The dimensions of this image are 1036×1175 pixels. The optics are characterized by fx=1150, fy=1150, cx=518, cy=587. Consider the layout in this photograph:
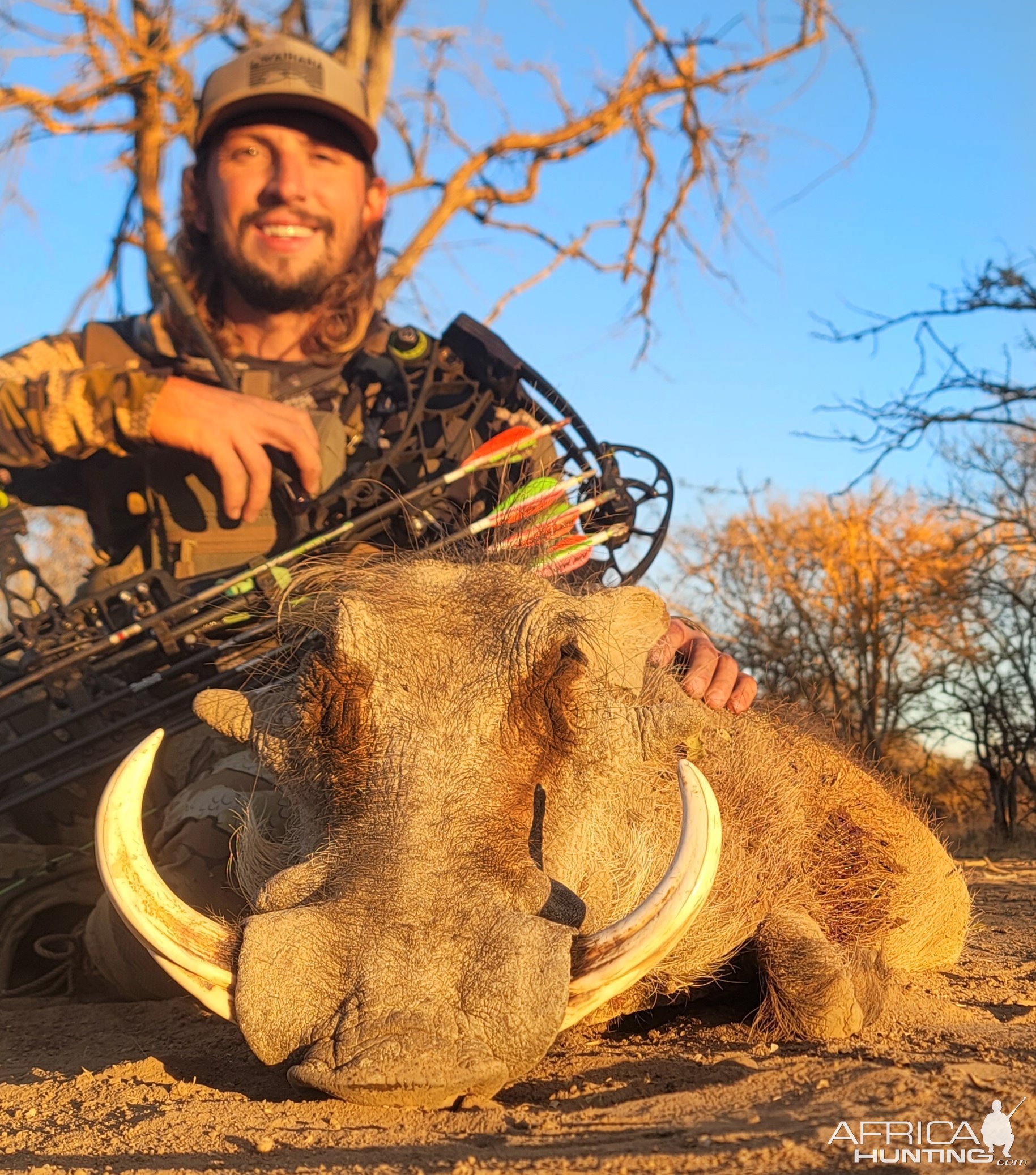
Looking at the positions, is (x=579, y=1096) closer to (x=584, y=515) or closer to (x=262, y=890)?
(x=262, y=890)

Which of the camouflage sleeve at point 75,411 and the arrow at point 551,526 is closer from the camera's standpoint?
the arrow at point 551,526

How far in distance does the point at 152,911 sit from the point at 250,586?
160cm

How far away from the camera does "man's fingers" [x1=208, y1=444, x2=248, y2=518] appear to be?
3.61 metres

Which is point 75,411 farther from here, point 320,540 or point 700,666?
point 700,666

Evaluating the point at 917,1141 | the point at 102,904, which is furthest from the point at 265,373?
the point at 917,1141

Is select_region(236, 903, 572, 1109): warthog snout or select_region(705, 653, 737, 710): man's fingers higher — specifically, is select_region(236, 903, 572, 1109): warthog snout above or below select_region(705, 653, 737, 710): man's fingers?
below

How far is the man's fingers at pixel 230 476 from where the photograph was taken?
361 cm

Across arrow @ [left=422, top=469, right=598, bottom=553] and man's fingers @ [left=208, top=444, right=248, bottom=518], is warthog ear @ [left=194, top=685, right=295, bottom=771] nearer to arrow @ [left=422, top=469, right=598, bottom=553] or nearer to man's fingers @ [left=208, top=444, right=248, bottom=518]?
arrow @ [left=422, top=469, right=598, bottom=553]

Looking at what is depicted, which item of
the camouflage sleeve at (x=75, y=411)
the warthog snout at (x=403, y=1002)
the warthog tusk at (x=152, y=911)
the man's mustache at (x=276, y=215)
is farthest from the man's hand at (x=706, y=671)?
the man's mustache at (x=276, y=215)

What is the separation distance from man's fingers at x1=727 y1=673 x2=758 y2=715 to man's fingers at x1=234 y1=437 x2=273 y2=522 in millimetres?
1616

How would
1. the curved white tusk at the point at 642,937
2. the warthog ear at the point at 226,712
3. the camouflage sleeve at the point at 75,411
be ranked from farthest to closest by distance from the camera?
the camouflage sleeve at the point at 75,411, the warthog ear at the point at 226,712, the curved white tusk at the point at 642,937

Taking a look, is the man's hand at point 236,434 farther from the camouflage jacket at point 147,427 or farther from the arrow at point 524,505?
the arrow at point 524,505

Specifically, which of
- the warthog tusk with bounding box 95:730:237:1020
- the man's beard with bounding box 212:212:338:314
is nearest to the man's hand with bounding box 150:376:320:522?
the man's beard with bounding box 212:212:338:314

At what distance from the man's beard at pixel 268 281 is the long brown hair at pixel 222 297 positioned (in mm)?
60
